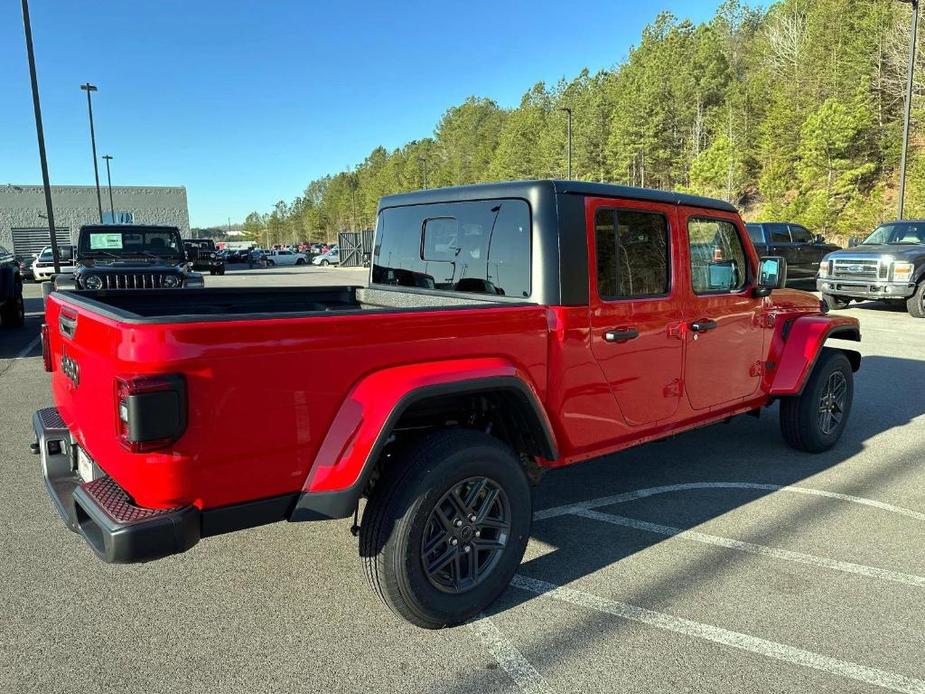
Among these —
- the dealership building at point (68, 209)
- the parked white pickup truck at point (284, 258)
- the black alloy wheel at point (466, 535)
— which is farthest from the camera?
the dealership building at point (68, 209)

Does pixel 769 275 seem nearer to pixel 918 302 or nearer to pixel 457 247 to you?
pixel 457 247

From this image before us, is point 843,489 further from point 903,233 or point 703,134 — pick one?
point 703,134

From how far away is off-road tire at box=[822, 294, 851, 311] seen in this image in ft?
47.3

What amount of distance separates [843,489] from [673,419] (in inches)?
59.9

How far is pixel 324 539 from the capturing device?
3.68 metres

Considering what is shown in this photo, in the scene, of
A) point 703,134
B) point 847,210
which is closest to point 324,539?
point 847,210

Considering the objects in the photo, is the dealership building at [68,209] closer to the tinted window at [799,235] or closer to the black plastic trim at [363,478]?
the tinted window at [799,235]

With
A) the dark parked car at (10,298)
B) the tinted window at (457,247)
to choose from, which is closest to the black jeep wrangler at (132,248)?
the dark parked car at (10,298)

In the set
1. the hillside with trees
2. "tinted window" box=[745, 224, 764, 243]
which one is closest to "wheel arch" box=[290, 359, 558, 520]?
"tinted window" box=[745, 224, 764, 243]

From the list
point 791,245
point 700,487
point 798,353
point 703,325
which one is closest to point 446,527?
point 703,325

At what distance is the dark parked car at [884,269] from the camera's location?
41.7 ft

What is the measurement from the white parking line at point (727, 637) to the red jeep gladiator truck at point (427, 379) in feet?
1.01

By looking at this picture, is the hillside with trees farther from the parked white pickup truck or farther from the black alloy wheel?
the black alloy wheel

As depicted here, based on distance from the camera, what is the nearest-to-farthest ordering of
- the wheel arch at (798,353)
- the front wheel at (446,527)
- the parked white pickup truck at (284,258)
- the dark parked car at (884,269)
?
the front wheel at (446,527) < the wheel arch at (798,353) < the dark parked car at (884,269) < the parked white pickup truck at (284,258)
